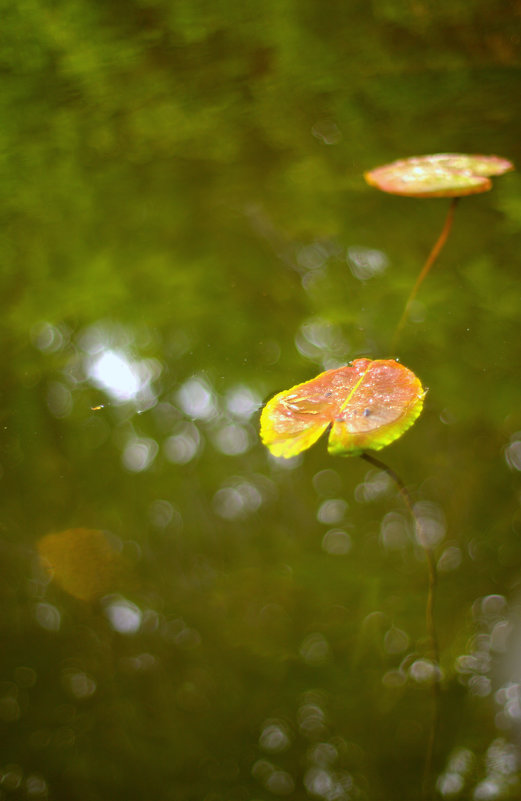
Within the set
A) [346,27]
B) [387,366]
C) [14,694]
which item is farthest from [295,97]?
[14,694]

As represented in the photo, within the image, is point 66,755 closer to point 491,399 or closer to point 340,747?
point 340,747

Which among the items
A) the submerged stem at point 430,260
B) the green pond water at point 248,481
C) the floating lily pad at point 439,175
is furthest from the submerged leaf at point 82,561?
the floating lily pad at point 439,175

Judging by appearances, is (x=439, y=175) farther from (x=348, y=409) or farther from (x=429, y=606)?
(x=429, y=606)

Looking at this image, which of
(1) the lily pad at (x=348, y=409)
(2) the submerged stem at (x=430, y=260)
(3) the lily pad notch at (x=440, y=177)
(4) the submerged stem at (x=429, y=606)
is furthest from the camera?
(3) the lily pad notch at (x=440, y=177)

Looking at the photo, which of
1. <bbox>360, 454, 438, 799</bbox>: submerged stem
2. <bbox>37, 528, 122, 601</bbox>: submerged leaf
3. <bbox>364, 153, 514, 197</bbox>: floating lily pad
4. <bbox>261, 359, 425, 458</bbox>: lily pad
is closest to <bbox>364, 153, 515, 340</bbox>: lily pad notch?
<bbox>364, 153, 514, 197</bbox>: floating lily pad

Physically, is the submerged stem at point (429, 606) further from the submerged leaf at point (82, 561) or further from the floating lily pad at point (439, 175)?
the floating lily pad at point (439, 175)

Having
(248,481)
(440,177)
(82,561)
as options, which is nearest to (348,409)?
(248,481)
